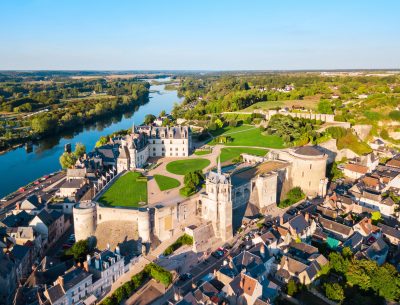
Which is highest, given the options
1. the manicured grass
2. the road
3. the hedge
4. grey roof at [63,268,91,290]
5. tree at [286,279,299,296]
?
the manicured grass

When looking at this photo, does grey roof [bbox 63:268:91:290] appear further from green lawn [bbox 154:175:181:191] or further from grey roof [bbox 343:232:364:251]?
grey roof [bbox 343:232:364:251]

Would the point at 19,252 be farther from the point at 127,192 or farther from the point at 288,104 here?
the point at 288,104

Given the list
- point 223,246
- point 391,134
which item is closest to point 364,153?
point 391,134

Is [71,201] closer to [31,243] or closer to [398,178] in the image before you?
[31,243]

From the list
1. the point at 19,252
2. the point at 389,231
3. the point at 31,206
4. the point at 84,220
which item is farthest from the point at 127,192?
the point at 389,231

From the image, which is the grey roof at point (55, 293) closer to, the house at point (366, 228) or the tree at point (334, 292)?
the tree at point (334, 292)

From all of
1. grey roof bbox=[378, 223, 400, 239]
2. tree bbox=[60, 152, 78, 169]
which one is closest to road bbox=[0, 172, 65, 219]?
tree bbox=[60, 152, 78, 169]

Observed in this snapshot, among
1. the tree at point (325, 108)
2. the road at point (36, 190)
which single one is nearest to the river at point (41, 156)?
the road at point (36, 190)
